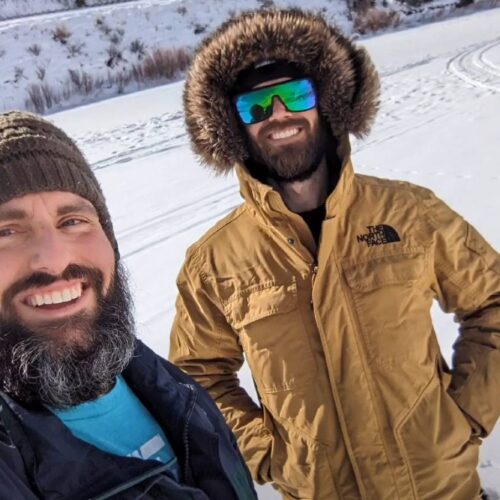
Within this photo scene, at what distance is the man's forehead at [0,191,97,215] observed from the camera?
4.66ft

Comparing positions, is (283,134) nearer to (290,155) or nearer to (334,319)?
(290,155)

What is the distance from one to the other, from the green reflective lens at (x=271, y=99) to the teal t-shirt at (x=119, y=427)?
1.00 meters

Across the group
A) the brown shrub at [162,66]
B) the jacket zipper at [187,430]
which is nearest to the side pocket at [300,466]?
the jacket zipper at [187,430]

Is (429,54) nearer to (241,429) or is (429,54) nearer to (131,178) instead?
(131,178)

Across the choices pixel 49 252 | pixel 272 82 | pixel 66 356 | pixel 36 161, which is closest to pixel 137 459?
pixel 66 356

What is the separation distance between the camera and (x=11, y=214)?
1.41m

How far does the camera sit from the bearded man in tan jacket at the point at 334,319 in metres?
1.71

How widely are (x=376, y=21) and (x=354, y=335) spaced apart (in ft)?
53.8

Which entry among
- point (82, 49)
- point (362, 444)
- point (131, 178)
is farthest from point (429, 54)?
point (362, 444)

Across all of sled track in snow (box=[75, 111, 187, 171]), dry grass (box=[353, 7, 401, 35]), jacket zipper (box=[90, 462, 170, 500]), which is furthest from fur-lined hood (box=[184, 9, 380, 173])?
dry grass (box=[353, 7, 401, 35])

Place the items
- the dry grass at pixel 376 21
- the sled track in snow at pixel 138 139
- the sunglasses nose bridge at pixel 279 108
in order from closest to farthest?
the sunglasses nose bridge at pixel 279 108, the sled track in snow at pixel 138 139, the dry grass at pixel 376 21

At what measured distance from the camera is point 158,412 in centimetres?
150

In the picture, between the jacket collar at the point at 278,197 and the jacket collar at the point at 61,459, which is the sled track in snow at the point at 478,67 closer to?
the jacket collar at the point at 278,197

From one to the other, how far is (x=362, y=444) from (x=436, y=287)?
0.51 metres
